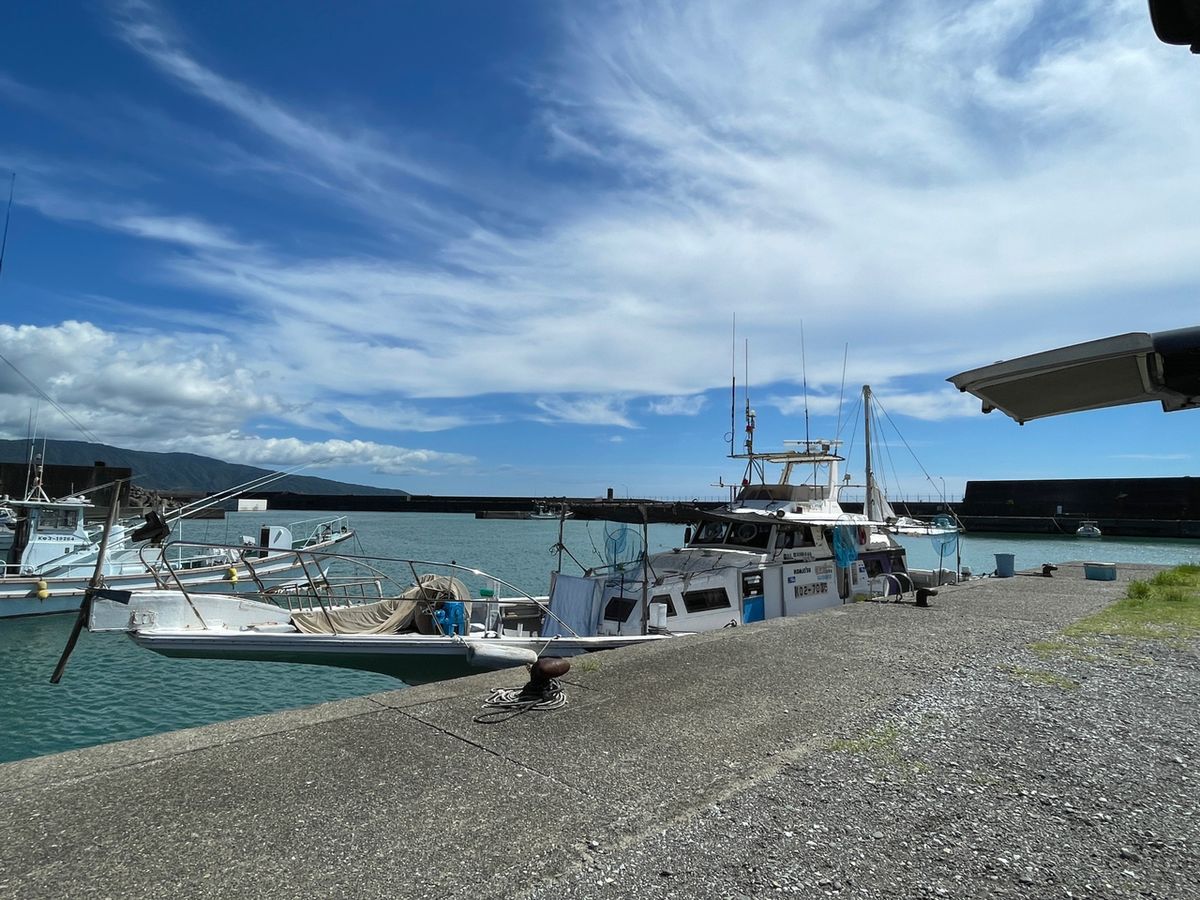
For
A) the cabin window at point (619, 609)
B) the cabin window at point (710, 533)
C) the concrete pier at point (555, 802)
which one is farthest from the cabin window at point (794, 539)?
the concrete pier at point (555, 802)

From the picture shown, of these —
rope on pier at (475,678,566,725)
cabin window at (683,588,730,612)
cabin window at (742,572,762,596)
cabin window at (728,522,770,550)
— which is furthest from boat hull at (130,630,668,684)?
cabin window at (728,522,770,550)

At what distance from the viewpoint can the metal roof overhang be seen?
237 centimetres

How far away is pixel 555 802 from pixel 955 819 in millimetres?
2225

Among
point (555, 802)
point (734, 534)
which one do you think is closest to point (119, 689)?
point (734, 534)

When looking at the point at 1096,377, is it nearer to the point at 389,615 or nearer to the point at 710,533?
the point at 389,615

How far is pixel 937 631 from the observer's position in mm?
9703

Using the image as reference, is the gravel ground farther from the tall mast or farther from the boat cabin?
the boat cabin

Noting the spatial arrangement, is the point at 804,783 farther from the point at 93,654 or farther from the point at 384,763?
the point at 93,654

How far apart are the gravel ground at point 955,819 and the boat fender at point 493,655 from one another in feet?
16.8

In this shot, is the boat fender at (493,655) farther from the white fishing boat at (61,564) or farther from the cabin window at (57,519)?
the cabin window at (57,519)

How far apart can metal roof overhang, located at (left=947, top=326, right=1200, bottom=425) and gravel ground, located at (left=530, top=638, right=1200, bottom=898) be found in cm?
220

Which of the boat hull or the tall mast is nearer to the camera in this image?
the boat hull

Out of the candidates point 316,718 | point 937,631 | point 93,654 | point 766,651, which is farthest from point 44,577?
point 937,631

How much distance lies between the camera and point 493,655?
31.0ft
